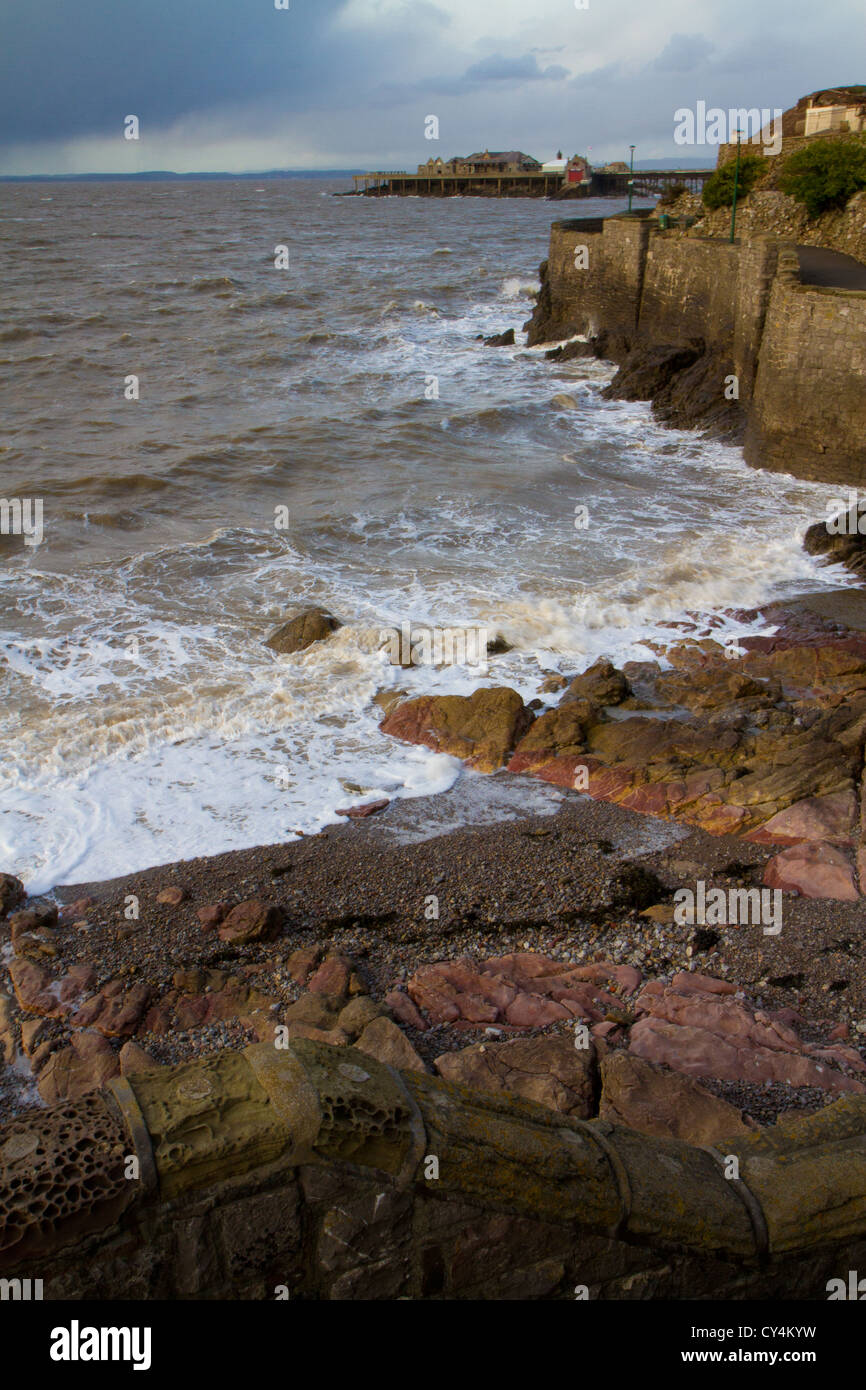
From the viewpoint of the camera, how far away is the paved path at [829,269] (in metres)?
18.9

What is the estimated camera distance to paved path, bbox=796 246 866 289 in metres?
18.9

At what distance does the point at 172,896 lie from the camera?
7145mm

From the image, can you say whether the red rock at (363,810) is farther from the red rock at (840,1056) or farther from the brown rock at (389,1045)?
the red rock at (840,1056)

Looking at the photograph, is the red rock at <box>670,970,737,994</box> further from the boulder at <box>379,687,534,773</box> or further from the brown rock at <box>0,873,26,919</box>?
the brown rock at <box>0,873,26,919</box>

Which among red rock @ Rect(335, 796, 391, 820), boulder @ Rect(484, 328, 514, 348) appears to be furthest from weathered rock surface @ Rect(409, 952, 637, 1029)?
boulder @ Rect(484, 328, 514, 348)

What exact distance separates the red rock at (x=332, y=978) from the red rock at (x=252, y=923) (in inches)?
23.2

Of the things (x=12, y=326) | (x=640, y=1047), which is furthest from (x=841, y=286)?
(x=12, y=326)

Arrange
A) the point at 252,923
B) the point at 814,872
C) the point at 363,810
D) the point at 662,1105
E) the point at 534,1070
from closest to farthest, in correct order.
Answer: the point at 662,1105, the point at 534,1070, the point at 252,923, the point at 814,872, the point at 363,810

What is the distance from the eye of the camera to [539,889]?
287 inches

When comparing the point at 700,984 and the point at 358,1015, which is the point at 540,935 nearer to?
the point at 700,984

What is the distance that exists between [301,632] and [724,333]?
14605 millimetres

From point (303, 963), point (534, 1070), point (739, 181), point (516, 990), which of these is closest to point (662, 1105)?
point (534, 1070)

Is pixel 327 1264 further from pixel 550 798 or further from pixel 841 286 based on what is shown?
pixel 841 286

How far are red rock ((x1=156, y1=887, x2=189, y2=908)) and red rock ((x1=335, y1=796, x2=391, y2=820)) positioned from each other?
66.0 inches
